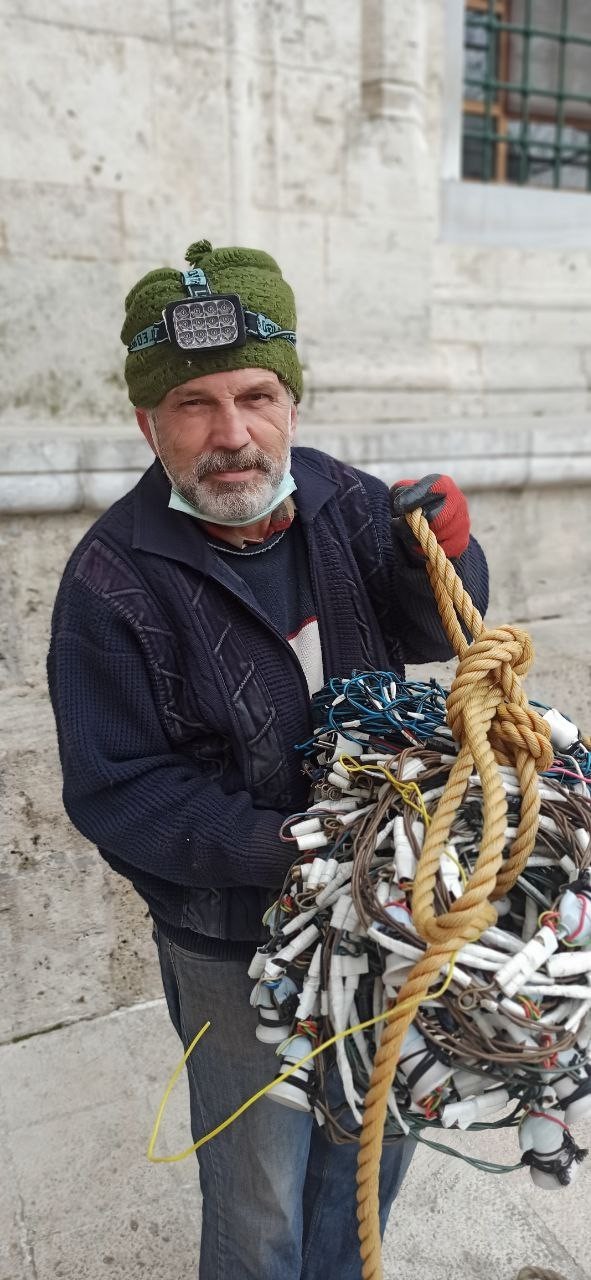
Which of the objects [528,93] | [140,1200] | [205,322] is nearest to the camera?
[205,322]

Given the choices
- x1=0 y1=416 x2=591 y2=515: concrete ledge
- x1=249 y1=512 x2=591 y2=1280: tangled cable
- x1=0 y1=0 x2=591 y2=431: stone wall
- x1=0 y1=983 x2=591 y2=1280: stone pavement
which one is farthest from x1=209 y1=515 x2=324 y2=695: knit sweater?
x1=0 y1=0 x2=591 y2=431: stone wall

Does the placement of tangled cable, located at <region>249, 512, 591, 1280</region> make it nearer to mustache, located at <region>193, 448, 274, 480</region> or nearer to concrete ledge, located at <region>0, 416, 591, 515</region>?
mustache, located at <region>193, 448, 274, 480</region>

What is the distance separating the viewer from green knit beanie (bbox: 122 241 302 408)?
125 centimetres

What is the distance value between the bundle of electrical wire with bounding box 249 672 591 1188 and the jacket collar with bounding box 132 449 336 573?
0.33m

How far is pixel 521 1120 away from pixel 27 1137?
5.38ft

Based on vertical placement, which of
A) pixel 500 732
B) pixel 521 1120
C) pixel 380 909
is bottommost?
pixel 521 1120

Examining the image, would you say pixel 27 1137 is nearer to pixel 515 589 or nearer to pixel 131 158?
pixel 515 589

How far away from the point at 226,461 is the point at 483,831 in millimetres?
611

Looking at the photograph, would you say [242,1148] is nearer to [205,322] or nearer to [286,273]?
[205,322]

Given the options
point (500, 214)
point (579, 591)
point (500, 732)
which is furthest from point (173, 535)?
point (500, 214)

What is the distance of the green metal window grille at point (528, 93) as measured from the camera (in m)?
3.83

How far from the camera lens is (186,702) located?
1.30m

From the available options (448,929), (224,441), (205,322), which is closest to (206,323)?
(205,322)

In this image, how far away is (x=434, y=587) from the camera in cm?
123
